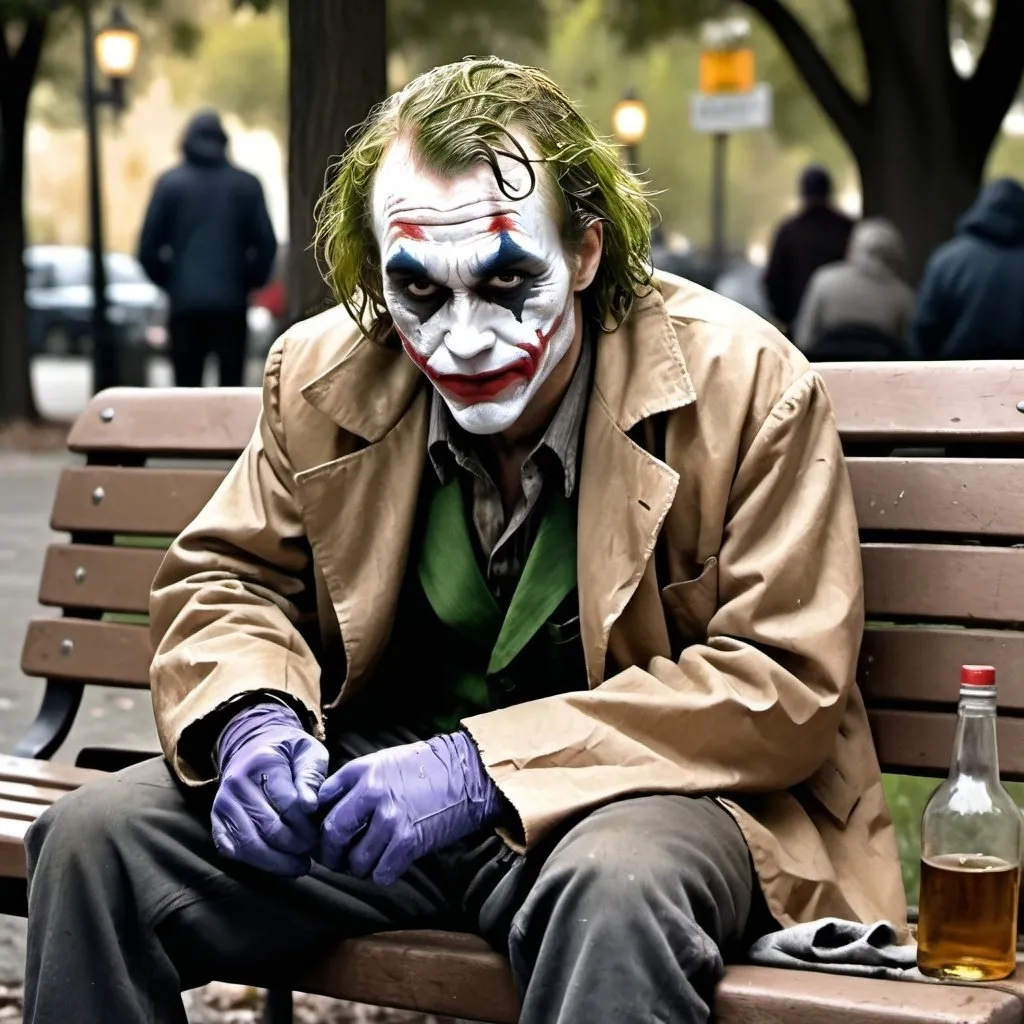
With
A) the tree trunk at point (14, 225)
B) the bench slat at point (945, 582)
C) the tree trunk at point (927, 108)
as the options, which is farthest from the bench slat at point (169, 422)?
the tree trunk at point (14, 225)

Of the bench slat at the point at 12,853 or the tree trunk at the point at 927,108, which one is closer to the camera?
the bench slat at the point at 12,853

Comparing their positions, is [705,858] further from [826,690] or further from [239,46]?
[239,46]

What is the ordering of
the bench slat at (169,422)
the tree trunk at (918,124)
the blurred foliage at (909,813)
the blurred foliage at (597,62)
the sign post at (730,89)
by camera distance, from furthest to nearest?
the sign post at (730,89), the blurred foliage at (597,62), the tree trunk at (918,124), the blurred foliage at (909,813), the bench slat at (169,422)

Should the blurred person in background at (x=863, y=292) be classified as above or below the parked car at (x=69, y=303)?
above

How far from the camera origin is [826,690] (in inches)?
112

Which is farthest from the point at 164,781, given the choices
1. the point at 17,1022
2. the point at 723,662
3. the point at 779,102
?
the point at 779,102

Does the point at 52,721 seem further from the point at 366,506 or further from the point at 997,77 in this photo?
the point at 997,77

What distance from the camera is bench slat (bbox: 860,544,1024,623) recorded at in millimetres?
3256

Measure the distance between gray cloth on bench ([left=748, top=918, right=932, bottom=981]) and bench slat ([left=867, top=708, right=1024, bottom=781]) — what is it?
0.59 metres

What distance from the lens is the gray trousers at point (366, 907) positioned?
2.55 metres

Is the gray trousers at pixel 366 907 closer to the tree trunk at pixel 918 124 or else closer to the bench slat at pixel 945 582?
the bench slat at pixel 945 582

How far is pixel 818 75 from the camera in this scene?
1289 centimetres

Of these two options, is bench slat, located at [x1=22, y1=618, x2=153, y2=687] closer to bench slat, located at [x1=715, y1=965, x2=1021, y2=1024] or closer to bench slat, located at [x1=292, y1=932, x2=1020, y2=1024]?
bench slat, located at [x1=292, y1=932, x2=1020, y2=1024]

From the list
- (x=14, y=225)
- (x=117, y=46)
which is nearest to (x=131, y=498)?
(x=14, y=225)
